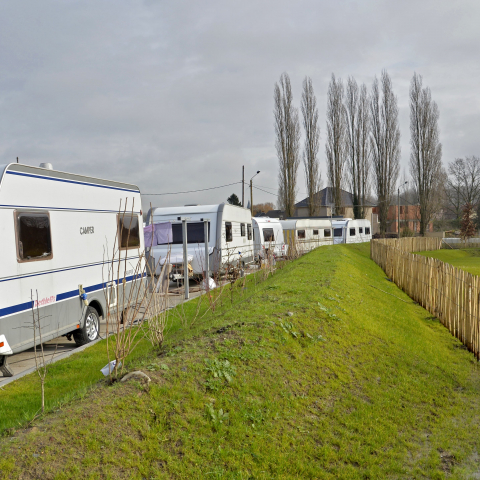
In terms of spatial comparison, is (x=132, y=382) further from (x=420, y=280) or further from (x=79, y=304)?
(x=420, y=280)

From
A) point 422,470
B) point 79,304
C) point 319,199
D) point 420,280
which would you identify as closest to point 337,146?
point 319,199

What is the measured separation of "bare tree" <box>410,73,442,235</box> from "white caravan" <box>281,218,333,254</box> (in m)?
20.3

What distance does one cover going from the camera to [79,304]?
7.86m

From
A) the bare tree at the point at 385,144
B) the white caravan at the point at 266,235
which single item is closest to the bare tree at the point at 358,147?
the bare tree at the point at 385,144

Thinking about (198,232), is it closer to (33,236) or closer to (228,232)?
(228,232)

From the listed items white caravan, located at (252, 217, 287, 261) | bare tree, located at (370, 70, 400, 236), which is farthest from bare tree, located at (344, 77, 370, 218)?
white caravan, located at (252, 217, 287, 261)

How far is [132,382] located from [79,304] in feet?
13.6

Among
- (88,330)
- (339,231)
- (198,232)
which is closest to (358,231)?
(339,231)

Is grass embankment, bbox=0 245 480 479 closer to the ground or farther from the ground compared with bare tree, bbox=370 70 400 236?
closer to the ground

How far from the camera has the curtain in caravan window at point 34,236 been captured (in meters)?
6.41

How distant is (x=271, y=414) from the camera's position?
4258 mm

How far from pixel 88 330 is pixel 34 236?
7.38 feet

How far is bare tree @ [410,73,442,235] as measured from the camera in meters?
49.3

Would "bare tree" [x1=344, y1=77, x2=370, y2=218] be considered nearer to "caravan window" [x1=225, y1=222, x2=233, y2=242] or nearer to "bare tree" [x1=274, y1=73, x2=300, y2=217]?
"bare tree" [x1=274, y1=73, x2=300, y2=217]
